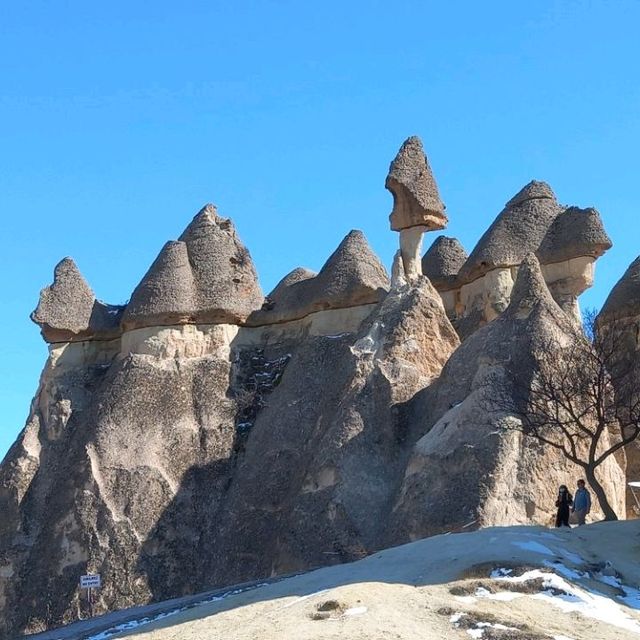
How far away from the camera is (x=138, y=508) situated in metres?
25.6

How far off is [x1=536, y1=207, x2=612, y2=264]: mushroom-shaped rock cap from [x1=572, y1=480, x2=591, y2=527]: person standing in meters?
10.2

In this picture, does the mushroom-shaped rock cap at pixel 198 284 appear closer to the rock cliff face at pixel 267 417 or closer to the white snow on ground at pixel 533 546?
the rock cliff face at pixel 267 417

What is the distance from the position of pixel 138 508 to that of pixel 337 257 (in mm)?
7449

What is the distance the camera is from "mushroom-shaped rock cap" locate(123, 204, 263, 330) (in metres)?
28.7

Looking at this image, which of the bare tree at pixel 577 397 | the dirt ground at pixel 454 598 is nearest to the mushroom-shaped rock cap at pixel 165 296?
the bare tree at pixel 577 397

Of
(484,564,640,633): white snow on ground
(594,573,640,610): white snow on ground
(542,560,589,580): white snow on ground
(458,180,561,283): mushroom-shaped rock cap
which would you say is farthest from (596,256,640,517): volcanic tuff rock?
(484,564,640,633): white snow on ground

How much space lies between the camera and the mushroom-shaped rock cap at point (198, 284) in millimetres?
28672

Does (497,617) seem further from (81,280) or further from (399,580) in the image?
(81,280)

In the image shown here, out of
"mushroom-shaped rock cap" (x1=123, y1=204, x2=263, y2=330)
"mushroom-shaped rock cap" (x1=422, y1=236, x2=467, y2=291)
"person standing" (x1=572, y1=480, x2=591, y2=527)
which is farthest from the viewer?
"mushroom-shaped rock cap" (x1=422, y1=236, x2=467, y2=291)

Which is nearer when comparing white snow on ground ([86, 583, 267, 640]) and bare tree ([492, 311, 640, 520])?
white snow on ground ([86, 583, 267, 640])

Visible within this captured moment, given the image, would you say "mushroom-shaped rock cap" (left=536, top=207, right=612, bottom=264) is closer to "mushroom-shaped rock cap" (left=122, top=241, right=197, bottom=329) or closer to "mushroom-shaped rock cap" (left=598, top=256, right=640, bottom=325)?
"mushroom-shaped rock cap" (left=598, top=256, right=640, bottom=325)

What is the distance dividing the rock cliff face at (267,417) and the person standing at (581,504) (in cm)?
103

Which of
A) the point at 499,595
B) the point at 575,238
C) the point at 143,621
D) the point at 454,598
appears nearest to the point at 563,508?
the point at 499,595

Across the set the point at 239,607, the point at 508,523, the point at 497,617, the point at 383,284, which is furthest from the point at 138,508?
the point at 497,617
